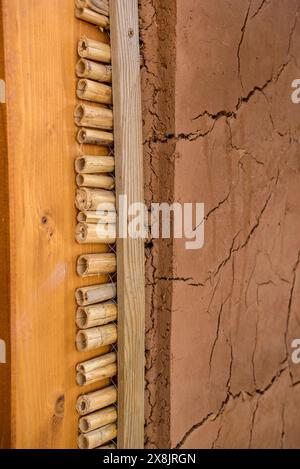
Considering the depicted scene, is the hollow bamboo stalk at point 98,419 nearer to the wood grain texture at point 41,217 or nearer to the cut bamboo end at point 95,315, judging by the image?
the wood grain texture at point 41,217

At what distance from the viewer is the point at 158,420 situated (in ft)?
4.44

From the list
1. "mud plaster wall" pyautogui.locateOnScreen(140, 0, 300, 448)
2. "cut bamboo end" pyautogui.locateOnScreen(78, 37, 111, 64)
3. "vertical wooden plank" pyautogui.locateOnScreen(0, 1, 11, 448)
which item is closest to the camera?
"vertical wooden plank" pyautogui.locateOnScreen(0, 1, 11, 448)

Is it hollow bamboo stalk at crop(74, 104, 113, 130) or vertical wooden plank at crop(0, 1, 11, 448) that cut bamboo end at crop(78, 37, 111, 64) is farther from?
vertical wooden plank at crop(0, 1, 11, 448)

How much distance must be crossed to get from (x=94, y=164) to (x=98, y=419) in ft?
2.39

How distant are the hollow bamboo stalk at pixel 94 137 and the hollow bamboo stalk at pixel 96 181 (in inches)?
3.6

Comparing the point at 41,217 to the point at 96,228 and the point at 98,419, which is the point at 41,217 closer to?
the point at 96,228

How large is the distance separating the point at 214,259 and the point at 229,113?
48 centimetres

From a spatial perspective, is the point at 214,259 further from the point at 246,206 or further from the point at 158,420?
the point at 158,420

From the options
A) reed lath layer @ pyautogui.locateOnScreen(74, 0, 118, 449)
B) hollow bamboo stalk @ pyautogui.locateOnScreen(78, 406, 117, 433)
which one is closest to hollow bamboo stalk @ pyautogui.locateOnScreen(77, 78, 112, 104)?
reed lath layer @ pyautogui.locateOnScreen(74, 0, 118, 449)

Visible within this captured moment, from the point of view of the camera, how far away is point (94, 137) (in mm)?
1217

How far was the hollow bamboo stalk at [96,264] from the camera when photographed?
1.23 m

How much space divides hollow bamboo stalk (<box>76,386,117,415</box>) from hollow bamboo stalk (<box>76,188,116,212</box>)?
53cm

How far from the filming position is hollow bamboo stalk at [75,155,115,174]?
47.2 inches

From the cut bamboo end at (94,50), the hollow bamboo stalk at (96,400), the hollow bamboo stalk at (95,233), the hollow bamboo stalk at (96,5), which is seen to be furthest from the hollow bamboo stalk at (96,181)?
the hollow bamboo stalk at (96,400)
